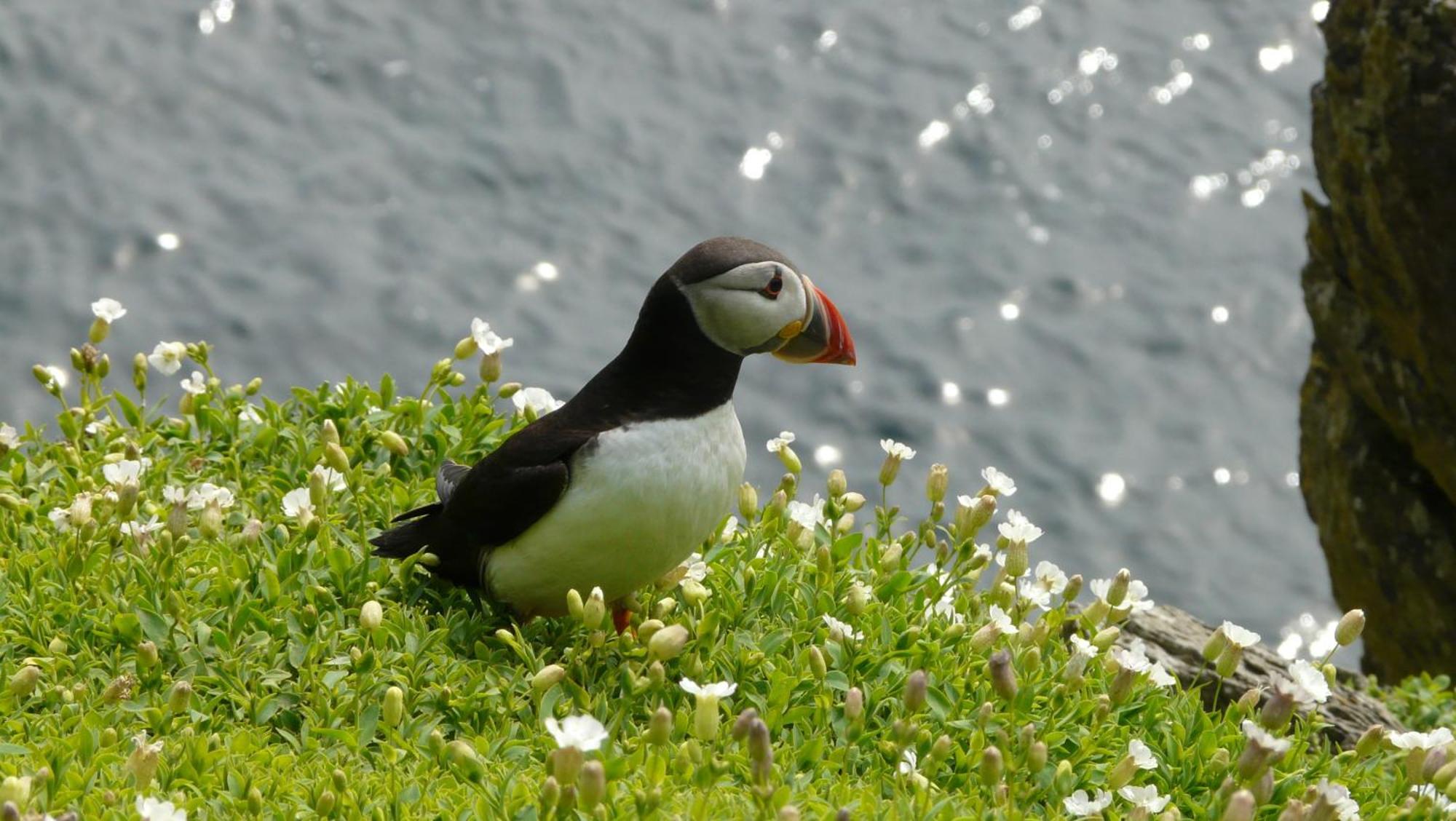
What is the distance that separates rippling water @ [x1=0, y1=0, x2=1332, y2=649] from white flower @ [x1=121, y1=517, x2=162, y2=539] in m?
7.64

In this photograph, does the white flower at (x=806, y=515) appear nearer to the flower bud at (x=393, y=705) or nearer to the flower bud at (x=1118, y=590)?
the flower bud at (x=1118, y=590)

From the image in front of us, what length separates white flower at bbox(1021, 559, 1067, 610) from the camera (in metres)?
5.25

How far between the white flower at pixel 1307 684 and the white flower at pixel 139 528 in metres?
3.07

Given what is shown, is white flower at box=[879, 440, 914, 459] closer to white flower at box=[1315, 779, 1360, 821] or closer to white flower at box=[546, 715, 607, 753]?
white flower at box=[1315, 779, 1360, 821]

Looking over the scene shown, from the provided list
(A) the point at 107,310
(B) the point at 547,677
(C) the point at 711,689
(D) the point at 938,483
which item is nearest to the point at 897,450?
(D) the point at 938,483

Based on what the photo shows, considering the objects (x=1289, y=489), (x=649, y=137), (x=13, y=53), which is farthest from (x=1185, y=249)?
(x=13, y=53)

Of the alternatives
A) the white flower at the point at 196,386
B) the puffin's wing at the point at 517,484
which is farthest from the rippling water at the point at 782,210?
the puffin's wing at the point at 517,484

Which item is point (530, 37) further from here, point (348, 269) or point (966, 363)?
point (966, 363)

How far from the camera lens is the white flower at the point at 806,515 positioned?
557 centimetres

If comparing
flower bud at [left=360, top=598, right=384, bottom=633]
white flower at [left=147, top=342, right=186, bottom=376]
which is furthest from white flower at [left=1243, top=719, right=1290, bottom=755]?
white flower at [left=147, top=342, right=186, bottom=376]

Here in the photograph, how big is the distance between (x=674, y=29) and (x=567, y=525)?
11933mm

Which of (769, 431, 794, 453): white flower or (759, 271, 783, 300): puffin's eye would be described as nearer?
(759, 271, 783, 300): puffin's eye

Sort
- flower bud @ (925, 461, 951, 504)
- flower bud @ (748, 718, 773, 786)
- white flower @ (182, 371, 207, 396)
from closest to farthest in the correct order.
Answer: flower bud @ (748, 718, 773, 786) → flower bud @ (925, 461, 951, 504) → white flower @ (182, 371, 207, 396)

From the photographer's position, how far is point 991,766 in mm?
3969
